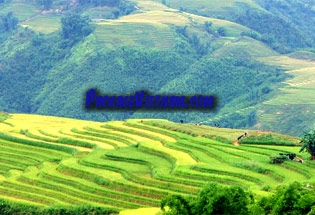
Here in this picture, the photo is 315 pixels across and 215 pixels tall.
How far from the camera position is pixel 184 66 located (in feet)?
310

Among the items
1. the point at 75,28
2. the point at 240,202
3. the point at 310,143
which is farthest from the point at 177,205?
the point at 75,28

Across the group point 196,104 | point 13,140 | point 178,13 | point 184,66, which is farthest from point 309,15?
point 13,140

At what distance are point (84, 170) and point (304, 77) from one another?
52406 mm

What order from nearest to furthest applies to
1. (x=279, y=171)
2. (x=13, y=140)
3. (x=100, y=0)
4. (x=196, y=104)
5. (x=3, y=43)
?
(x=279, y=171) → (x=13, y=140) → (x=196, y=104) → (x=3, y=43) → (x=100, y=0)

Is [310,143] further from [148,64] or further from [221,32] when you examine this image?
[221,32]

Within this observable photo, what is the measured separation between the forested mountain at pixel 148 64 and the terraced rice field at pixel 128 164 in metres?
29.7

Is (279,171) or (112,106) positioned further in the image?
(112,106)

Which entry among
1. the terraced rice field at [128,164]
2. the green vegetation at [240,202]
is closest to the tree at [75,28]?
the terraced rice field at [128,164]

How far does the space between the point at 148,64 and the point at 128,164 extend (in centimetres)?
5658

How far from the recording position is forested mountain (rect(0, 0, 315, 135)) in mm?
79188

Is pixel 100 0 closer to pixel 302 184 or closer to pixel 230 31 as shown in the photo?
pixel 230 31

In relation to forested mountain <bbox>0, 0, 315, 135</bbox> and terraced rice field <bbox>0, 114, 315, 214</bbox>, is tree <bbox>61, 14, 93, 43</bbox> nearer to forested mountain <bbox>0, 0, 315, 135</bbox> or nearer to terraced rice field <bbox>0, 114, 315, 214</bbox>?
forested mountain <bbox>0, 0, 315, 135</bbox>

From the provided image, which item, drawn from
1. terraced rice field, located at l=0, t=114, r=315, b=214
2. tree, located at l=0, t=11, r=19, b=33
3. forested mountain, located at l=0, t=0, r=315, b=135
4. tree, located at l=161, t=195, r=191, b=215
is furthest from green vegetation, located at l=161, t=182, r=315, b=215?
tree, located at l=0, t=11, r=19, b=33
